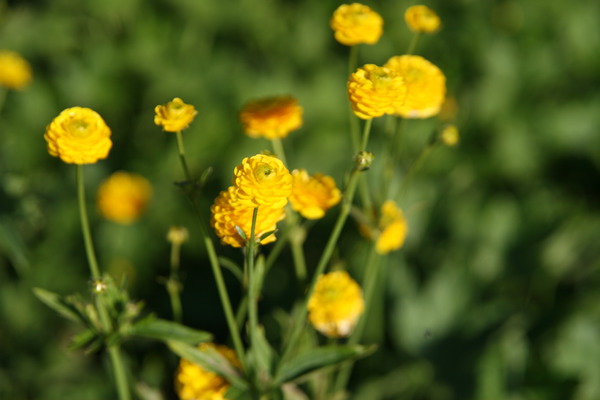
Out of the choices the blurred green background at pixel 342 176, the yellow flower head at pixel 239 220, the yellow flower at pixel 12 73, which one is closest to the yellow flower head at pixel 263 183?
the yellow flower head at pixel 239 220

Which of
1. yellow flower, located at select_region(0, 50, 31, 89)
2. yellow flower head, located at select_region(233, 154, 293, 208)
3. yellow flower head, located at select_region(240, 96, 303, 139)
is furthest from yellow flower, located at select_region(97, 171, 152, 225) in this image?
yellow flower head, located at select_region(233, 154, 293, 208)

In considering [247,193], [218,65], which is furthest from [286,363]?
[218,65]

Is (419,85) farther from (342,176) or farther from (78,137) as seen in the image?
(342,176)

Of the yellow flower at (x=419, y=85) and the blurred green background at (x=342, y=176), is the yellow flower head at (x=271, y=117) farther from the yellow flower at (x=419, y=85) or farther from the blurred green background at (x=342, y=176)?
the blurred green background at (x=342, y=176)

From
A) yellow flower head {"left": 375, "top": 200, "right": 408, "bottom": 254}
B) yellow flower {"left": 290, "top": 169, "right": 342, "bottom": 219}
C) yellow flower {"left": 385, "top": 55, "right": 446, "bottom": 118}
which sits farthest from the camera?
yellow flower head {"left": 375, "top": 200, "right": 408, "bottom": 254}

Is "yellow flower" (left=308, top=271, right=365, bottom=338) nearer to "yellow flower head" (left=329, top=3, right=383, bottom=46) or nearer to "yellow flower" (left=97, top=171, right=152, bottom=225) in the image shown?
"yellow flower head" (left=329, top=3, right=383, bottom=46)
